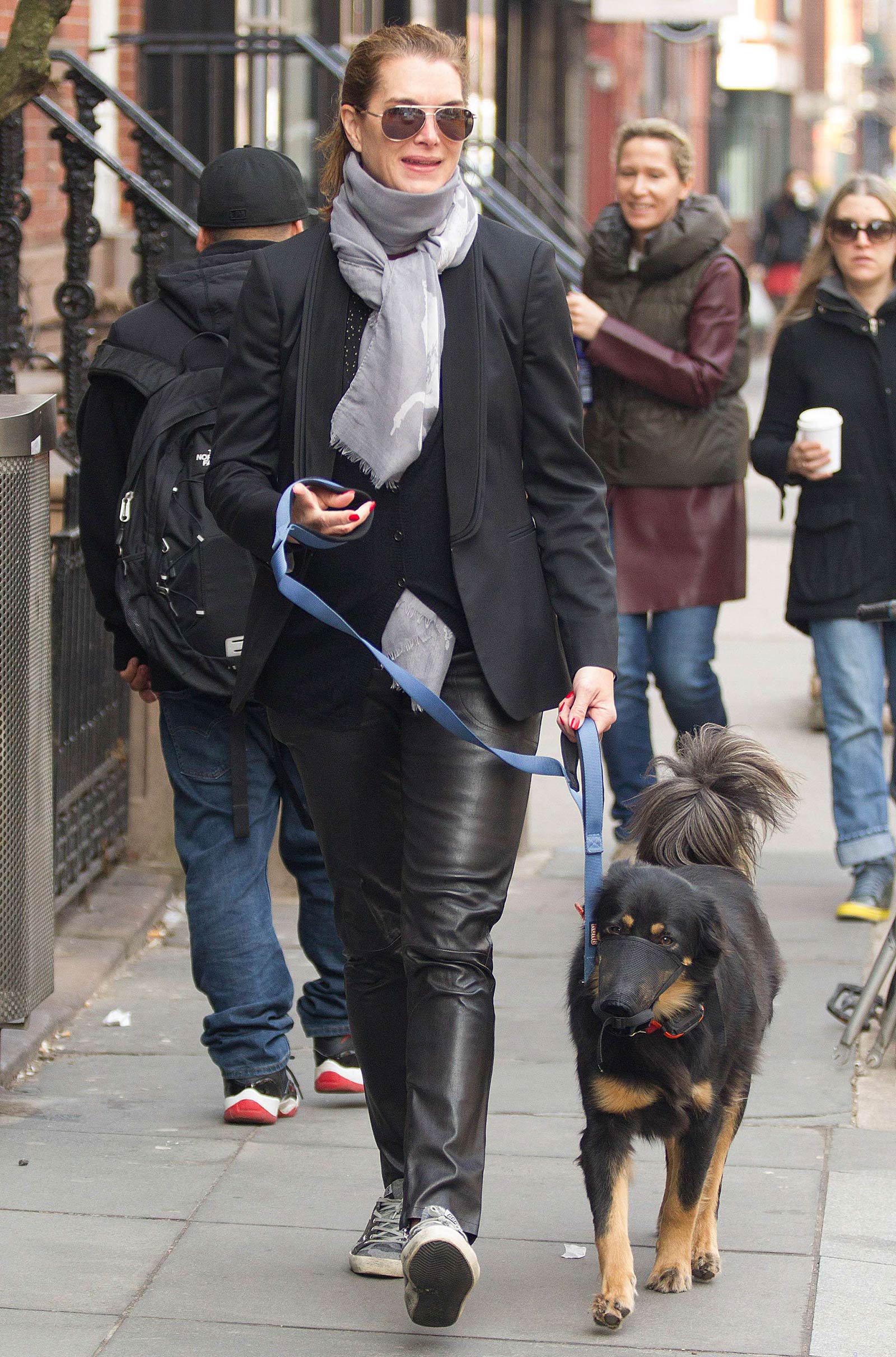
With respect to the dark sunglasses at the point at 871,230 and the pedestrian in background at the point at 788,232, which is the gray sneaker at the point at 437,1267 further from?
the pedestrian in background at the point at 788,232

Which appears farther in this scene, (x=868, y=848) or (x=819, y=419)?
(x=868, y=848)

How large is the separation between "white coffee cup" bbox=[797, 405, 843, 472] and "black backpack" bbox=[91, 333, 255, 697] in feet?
7.42

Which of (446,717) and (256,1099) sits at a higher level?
(446,717)

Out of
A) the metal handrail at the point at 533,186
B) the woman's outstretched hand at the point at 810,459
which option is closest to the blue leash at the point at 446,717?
the woman's outstretched hand at the point at 810,459

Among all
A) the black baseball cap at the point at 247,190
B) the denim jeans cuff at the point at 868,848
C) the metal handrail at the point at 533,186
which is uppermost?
the black baseball cap at the point at 247,190

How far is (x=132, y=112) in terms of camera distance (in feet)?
21.1

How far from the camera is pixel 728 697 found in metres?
9.67

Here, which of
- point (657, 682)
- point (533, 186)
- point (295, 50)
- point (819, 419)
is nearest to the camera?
point (819, 419)

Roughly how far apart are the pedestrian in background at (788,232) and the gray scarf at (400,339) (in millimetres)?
24691

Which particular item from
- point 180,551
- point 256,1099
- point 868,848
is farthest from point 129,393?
point 868,848

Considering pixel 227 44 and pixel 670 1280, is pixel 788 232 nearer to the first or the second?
pixel 227 44

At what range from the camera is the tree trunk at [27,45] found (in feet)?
15.0

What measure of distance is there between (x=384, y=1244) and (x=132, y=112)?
161 inches

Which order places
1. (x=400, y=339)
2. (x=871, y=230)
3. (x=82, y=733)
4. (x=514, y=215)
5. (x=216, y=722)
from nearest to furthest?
(x=400, y=339) → (x=216, y=722) → (x=82, y=733) → (x=871, y=230) → (x=514, y=215)
